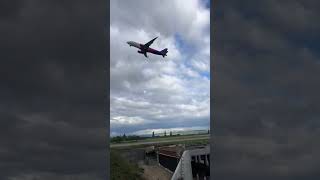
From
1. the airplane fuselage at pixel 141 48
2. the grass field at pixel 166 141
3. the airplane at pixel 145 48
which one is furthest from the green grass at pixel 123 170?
the airplane fuselage at pixel 141 48

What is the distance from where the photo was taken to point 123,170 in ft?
158

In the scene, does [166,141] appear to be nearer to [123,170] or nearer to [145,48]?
[123,170]

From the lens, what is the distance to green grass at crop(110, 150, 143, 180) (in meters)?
47.2

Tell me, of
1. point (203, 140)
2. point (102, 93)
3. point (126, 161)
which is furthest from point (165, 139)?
point (102, 93)

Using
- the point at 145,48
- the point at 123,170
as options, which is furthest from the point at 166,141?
the point at 145,48

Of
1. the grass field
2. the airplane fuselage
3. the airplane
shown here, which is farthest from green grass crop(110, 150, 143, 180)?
the airplane fuselage

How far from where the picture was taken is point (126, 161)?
1953 inches

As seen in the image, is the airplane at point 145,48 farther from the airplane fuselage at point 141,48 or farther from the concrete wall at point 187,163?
the concrete wall at point 187,163

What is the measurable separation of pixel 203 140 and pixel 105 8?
124 feet

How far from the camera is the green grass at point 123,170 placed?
47219mm

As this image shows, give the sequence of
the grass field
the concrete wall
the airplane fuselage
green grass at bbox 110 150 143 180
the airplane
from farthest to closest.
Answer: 1. the grass field
2. green grass at bbox 110 150 143 180
3. the airplane fuselage
4. the airplane
5. the concrete wall

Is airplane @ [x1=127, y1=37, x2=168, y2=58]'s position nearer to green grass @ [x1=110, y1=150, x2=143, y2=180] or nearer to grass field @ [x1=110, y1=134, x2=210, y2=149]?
green grass @ [x1=110, y1=150, x2=143, y2=180]

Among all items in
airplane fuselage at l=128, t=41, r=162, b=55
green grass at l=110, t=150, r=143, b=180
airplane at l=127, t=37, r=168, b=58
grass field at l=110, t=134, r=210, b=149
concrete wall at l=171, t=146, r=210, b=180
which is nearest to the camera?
concrete wall at l=171, t=146, r=210, b=180
